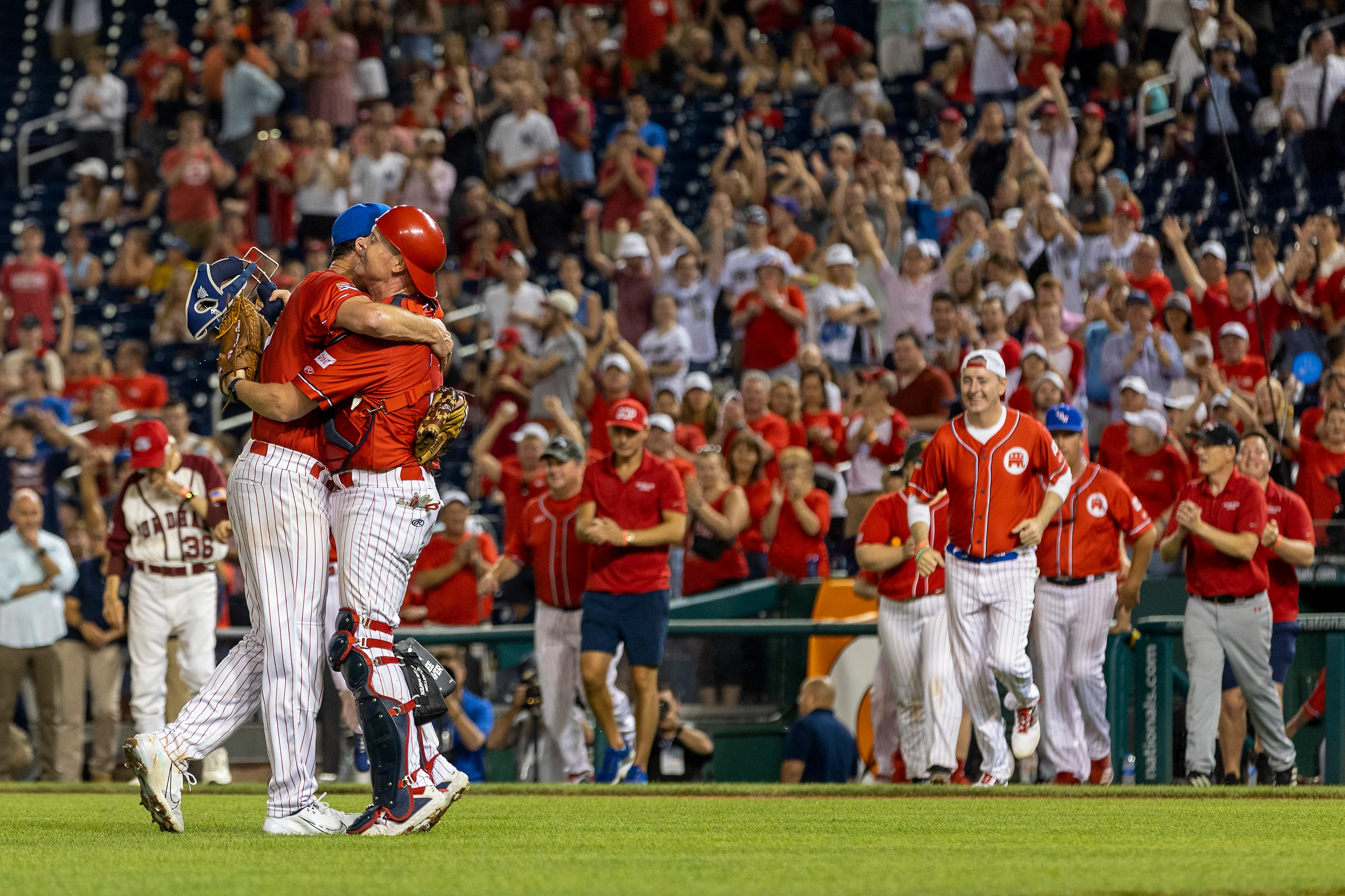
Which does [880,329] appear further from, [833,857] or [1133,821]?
[833,857]

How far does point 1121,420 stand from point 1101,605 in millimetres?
3120

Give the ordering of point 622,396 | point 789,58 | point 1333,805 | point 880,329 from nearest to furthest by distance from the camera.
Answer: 1. point 1333,805
2. point 622,396
3. point 880,329
4. point 789,58

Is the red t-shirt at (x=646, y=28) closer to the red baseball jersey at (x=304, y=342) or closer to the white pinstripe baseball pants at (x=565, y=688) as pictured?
the white pinstripe baseball pants at (x=565, y=688)

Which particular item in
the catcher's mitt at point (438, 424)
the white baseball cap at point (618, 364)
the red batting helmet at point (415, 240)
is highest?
the red batting helmet at point (415, 240)

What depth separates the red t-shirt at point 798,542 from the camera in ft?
45.7

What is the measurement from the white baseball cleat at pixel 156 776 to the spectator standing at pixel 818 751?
222 inches

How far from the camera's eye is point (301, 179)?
20.7 m

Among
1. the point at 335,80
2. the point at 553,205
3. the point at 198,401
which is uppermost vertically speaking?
the point at 335,80

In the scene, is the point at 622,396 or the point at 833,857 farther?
the point at 622,396

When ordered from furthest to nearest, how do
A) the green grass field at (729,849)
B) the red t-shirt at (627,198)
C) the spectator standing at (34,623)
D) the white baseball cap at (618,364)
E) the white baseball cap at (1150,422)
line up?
the red t-shirt at (627,198)
the white baseball cap at (618,364)
the spectator standing at (34,623)
the white baseball cap at (1150,422)
the green grass field at (729,849)

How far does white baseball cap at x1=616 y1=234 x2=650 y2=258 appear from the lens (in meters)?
17.7

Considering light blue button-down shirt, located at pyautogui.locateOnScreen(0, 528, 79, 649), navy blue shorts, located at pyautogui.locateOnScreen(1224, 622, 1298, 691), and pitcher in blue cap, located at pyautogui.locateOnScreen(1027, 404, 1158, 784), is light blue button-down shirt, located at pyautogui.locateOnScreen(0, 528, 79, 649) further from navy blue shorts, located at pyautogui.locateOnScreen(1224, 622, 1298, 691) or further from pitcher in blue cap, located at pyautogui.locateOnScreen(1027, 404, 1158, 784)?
navy blue shorts, located at pyautogui.locateOnScreen(1224, 622, 1298, 691)

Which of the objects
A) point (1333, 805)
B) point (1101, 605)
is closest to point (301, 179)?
point (1101, 605)

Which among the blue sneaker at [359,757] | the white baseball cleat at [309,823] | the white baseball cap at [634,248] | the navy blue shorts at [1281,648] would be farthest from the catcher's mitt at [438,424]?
the white baseball cap at [634,248]
